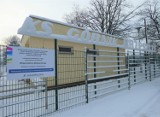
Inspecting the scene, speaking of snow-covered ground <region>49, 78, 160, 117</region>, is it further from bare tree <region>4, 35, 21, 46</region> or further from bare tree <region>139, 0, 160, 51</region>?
bare tree <region>139, 0, 160, 51</region>

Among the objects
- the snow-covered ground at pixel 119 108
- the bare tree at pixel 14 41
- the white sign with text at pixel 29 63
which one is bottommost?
the snow-covered ground at pixel 119 108

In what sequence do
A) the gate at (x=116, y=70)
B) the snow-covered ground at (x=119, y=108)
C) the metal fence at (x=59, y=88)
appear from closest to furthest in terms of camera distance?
1. the metal fence at (x=59, y=88)
2. the snow-covered ground at (x=119, y=108)
3. the gate at (x=116, y=70)

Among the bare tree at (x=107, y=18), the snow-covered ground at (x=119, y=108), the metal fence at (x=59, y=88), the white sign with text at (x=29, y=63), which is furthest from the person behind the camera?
the bare tree at (x=107, y=18)

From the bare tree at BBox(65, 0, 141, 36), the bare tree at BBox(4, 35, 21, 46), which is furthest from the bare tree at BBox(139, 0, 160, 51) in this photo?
the bare tree at BBox(4, 35, 21, 46)

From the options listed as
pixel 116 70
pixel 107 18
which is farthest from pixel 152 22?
pixel 116 70

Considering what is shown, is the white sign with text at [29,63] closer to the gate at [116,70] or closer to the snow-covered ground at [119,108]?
the snow-covered ground at [119,108]

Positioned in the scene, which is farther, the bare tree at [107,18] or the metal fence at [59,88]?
the bare tree at [107,18]

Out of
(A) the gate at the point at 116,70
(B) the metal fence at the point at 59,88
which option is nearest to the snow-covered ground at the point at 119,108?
(B) the metal fence at the point at 59,88

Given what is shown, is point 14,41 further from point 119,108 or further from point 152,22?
point 152,22

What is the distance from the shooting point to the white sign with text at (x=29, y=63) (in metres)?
6.19

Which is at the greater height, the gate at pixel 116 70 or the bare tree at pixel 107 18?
the bare tree at pixel 107 18

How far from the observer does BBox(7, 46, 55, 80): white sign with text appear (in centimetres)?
619

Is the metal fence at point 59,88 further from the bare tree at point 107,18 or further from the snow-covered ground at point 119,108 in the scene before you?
the bare tree at point 107,18

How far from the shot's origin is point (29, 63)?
22.1ft
